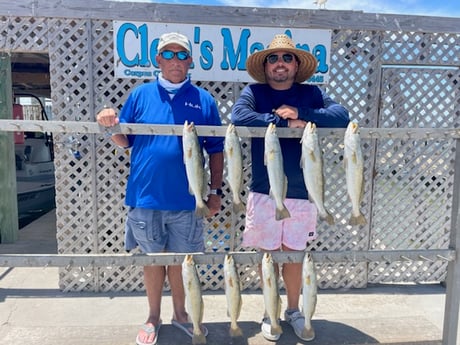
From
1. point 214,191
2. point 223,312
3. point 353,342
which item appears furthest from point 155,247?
point 353,342

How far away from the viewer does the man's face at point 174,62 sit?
253cm

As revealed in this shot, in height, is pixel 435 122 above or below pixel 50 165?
above

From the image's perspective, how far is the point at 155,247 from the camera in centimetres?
272

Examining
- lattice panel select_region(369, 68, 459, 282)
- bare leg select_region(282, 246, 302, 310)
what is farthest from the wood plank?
bare leg select_region(282, 246, 302, 310)

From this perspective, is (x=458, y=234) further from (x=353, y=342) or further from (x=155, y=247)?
(x=155, y=247)

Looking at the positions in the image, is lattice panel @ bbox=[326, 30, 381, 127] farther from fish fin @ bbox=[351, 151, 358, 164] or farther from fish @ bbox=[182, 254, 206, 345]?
fish @ bbox=[182, 254, 206, 345]

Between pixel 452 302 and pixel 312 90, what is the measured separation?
1.87 m

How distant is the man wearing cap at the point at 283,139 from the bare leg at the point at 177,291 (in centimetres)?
57

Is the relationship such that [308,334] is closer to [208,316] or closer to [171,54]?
[208,316]

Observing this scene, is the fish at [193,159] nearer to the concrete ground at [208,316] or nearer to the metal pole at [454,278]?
the concrete ground at [208,316]

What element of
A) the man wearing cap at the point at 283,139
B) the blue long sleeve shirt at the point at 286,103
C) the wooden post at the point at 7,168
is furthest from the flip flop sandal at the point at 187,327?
the wooden post at the point at 7,168

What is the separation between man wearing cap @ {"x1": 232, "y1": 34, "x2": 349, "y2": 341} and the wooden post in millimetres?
3764

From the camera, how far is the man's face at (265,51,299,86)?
104 inches

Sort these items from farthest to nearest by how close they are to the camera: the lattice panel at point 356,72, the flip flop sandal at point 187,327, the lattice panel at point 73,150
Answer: the lattice panel at point 356,72
the lattice panel at point 73,150
the flip flop sandal at point 187,327
